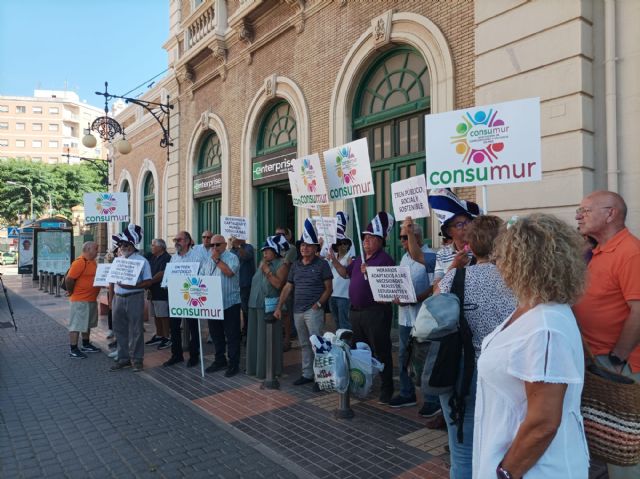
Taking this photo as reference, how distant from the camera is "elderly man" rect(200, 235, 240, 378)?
7070 millimetres

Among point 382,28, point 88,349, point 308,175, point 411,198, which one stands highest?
point 382,28

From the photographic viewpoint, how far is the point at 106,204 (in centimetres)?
1187

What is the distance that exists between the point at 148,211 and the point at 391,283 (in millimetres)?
18978

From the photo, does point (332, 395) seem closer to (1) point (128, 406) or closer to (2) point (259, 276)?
(2) point (259, 276)

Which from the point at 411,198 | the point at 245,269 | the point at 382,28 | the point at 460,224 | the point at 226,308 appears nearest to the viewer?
the point at 460,224

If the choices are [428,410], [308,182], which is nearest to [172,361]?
[308,182]

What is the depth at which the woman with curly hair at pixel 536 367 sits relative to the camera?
5.46 feet

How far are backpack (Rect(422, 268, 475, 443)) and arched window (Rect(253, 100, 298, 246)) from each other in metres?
10.0

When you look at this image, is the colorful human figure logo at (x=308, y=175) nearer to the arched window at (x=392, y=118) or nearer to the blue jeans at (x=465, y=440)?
the arched window at (x=392, y=118)

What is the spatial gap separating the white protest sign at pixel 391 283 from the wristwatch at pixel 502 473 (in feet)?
10.9

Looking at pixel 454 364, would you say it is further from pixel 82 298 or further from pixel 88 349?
pixel 88 349

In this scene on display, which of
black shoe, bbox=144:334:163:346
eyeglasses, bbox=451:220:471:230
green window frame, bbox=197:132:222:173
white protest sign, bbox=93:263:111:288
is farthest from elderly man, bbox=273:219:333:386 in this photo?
green window frame, bbox=197:132:222:173

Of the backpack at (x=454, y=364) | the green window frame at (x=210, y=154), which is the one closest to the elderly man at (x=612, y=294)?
the backpack at (x=454, y=364)

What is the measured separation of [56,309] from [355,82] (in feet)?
38.2
